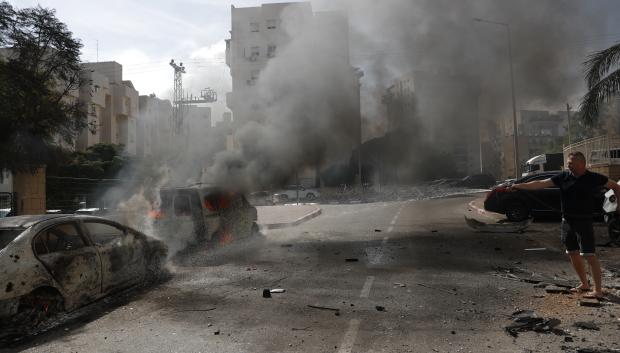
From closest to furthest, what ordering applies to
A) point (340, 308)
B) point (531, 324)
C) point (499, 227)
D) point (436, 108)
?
point (531, 324) → point (340, 308) → point (499, 227) → point (436, 108)

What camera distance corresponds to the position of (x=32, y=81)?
12.1 m

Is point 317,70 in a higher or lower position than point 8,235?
higher

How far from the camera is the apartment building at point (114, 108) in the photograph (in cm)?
4775

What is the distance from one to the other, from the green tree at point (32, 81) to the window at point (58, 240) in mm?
7965

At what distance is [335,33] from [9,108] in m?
9.97

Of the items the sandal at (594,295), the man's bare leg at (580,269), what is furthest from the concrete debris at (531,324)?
the man's bare leg at (580,269)

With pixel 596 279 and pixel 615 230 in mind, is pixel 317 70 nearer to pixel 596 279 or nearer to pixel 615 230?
pixel 615 230

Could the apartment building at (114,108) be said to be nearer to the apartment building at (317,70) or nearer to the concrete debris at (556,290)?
the apartment building at (317,70)

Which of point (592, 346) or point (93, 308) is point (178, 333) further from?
point (592, 346)

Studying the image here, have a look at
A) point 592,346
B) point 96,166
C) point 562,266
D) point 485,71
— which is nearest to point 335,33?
point 485,71

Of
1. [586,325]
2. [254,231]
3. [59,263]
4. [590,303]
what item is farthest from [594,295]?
[254,231]

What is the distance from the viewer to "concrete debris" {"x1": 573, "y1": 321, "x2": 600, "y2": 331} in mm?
4066

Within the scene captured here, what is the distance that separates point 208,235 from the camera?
9586mm

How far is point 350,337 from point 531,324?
1.65 metres
